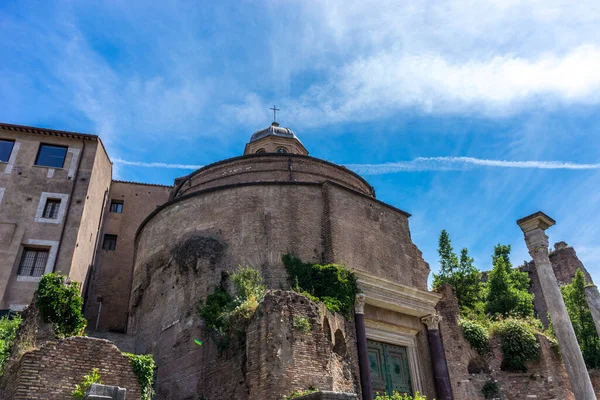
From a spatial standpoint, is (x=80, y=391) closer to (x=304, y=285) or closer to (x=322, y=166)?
A: (x=304, y=285)

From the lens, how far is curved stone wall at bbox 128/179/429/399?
56.1 feet

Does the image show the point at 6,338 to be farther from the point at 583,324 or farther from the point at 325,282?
the point at 583,324

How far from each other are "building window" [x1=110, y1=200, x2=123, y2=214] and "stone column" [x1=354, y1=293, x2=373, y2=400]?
16280 mm

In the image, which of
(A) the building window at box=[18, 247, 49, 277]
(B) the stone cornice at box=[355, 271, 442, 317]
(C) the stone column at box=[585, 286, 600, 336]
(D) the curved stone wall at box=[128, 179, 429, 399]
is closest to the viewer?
(C) the stone column at box=[585, 286, 600, 336]

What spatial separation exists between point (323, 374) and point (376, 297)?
5.11 metres

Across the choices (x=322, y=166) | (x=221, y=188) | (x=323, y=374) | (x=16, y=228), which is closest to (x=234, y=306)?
(x=323, y=374)

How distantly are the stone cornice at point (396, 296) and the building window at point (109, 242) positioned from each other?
1499 centimetres

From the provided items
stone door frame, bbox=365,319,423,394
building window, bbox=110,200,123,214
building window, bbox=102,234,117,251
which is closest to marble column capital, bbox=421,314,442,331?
stone door frame, bbox=365,319,423,394

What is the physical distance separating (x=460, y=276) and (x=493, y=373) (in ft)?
32.5

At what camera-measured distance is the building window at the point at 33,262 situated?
69.0ft

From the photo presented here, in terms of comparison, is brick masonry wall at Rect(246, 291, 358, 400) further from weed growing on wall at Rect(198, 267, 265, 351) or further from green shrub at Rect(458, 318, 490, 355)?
green shrub at Rect(458, 318, 490, 355)

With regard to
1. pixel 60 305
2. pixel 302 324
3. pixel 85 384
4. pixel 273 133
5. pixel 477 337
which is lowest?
pixel 85 384

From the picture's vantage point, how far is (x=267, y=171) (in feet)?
69.3

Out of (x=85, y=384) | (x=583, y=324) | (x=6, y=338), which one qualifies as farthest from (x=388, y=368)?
(x=583, y=324)
